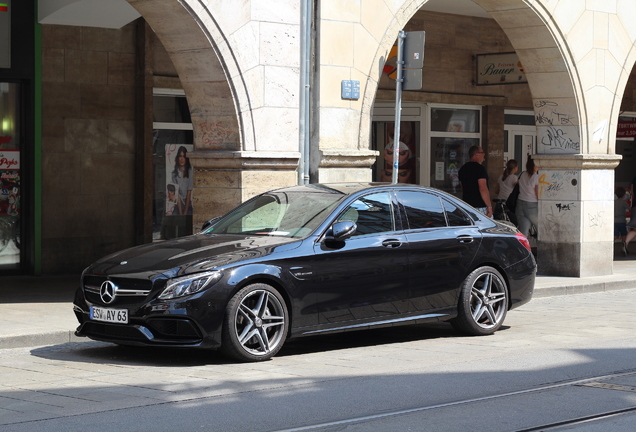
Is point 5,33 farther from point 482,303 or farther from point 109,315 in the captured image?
point 482,303

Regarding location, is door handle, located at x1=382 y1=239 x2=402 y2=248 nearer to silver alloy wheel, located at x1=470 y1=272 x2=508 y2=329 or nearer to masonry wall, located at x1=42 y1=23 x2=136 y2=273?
silver alloy wheel, located at x1=470 y1=272 x2=508 y2=329

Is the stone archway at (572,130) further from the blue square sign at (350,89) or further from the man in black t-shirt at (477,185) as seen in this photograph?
the blue square sign at (350,89)

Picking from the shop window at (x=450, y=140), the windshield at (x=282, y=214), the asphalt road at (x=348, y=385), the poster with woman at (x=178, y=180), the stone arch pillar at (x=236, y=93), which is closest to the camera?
the asphalt road at (x=348, y=385)

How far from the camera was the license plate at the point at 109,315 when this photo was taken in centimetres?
814

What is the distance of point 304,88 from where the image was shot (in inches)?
506

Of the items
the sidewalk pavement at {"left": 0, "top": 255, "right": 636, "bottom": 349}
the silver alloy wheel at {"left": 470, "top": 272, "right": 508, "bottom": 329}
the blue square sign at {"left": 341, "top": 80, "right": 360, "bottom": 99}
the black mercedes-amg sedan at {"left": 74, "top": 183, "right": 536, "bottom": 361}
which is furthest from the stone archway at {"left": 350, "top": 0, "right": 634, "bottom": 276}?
the silver alloy wheel at {"left": 470, "top": 272, "right": 508, "bottom": 329}

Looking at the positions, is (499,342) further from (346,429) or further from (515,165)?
Answer: (515,165)

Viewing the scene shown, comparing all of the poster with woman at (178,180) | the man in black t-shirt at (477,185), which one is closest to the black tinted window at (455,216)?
the man in black t-shirt at (477,185)

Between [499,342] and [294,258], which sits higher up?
[294,258]

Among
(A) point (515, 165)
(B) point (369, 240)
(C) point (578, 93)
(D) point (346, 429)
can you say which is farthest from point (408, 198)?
(A) point (515, 165)

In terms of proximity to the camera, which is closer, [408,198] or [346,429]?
[346,429]

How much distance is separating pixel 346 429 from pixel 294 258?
9.05ft

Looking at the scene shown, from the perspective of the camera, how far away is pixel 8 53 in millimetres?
15078

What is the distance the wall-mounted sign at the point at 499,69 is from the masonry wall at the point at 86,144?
7117 mm
